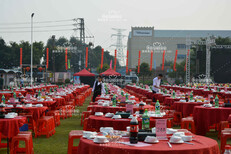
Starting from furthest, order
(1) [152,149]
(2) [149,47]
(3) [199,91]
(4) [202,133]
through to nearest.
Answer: (2) [149,47] → (3) [199,91] → (4) [202,133] → (1) [152,149]

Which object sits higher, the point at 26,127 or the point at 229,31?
the point at 229,31

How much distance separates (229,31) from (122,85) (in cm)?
5580

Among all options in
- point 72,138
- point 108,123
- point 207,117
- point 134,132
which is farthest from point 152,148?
point 207,117

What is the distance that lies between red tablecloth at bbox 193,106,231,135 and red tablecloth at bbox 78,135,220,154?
591cm

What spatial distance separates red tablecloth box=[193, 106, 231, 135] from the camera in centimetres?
1080

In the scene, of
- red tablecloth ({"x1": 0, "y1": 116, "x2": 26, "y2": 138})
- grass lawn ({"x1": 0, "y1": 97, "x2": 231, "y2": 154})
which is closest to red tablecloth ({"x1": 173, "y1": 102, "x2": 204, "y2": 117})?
grass lawn ({"x1": 0, "y1": 97, "x2": 231, "y2": 154})

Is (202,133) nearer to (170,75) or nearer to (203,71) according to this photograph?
(203,71)

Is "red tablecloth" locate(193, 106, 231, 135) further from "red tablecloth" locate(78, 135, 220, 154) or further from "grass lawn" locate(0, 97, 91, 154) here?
"red tablecloth" locate(78, 135, 220, 154)

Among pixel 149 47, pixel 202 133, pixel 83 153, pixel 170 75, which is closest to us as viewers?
pixel 83 153

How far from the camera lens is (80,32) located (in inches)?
2047

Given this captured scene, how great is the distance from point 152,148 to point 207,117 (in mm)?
→ 6812

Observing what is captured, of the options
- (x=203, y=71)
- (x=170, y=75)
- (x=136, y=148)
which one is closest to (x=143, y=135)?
(x=136, y=148)

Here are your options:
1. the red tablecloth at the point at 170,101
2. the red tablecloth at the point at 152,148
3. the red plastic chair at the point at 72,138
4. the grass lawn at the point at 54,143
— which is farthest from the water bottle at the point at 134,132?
the red tablecloth at the point at 170,101

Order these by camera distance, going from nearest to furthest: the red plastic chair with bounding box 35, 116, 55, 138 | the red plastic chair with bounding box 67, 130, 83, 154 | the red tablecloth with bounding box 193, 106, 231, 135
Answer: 1. the red plastic chair with bounding box 67, 130, 83, 154
2. the red tablecloth with bounding box 193, 106, 231, 135
3. the red plastic chair with bounding box 35, 116, 55, 138
